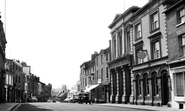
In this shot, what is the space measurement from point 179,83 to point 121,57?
14965mm

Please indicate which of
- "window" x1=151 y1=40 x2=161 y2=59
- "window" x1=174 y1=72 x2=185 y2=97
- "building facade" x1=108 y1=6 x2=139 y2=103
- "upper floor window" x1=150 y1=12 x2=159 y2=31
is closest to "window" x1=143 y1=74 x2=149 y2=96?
"window" x1=151 y1=40 x2=161 y2=59

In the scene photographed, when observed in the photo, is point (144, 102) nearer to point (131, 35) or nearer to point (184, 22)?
point (131, 35)

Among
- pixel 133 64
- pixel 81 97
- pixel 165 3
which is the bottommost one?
pixel 81 97

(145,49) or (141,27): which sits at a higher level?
(141,27)

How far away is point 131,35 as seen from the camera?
120ft

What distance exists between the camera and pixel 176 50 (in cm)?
2480

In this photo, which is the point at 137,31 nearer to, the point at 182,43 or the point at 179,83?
the point at 182,43

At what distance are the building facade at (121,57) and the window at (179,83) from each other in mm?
11892

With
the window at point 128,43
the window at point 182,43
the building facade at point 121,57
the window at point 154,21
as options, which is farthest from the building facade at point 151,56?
the window at point 182,43

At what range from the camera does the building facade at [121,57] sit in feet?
122

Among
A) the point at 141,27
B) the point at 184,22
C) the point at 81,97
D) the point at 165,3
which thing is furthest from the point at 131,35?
the point at 81,97

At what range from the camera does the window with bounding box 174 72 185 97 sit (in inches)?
934

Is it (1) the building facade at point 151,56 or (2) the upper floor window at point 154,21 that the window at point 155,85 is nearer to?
(1) the building facade at point 151,56

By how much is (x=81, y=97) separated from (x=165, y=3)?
2655 centimetres
